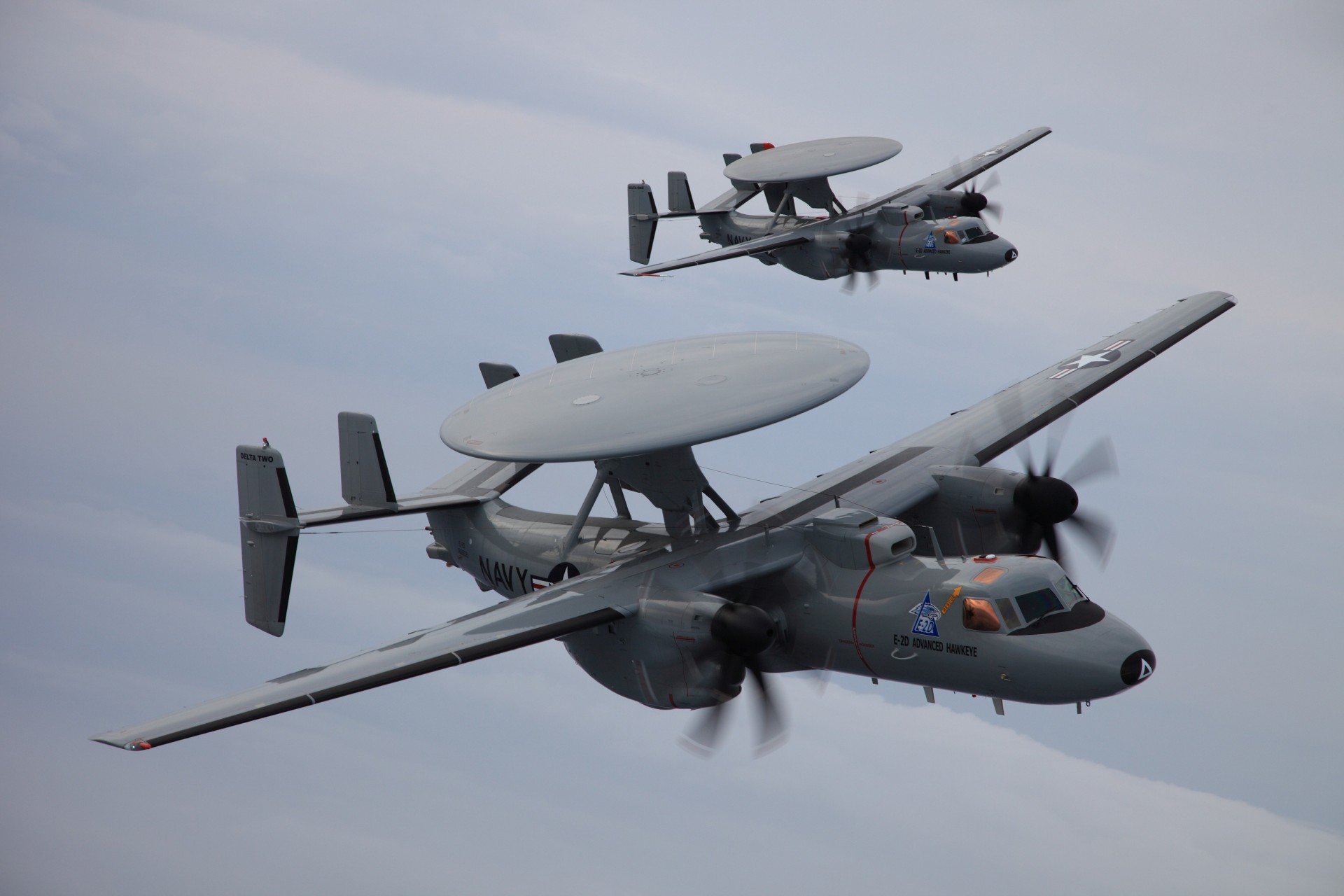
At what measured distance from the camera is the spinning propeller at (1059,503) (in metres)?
24.2

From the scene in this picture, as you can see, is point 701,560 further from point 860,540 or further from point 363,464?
point 363,464

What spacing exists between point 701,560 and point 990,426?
9878 millimetres

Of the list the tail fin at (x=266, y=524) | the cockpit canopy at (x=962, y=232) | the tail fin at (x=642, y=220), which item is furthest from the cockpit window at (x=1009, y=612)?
the tail fin at (x=642, y=220)

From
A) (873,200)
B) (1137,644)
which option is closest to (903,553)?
(1137,644)

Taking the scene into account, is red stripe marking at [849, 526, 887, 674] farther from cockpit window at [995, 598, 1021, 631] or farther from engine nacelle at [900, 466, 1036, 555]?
engine nacelle at [900, 466, 1036, 555]

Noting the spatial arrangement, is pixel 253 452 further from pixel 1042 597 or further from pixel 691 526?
pixel 1042 597

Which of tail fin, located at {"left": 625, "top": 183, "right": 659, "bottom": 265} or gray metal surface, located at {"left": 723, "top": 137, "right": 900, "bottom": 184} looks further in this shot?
tail fin, located at {"left": 625, "top": 183, "right": 659, "bottom": 265}

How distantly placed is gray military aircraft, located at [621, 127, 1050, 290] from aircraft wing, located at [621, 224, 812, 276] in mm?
39

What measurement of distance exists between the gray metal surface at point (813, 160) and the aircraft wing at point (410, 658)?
71.9 feet

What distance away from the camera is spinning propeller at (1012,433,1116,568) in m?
24.2

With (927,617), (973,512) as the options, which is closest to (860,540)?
(927,617)

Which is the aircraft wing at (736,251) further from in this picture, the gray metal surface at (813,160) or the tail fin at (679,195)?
the tail fin at (679,195)

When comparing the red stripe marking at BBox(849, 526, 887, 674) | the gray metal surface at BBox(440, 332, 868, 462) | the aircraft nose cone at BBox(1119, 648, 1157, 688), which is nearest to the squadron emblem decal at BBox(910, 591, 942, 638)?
the red stripe marking at BBox(849, 526, 887, 674)

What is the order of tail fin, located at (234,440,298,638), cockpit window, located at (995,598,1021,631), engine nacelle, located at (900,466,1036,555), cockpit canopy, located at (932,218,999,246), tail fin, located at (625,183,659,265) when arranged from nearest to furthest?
cockpit window, located at (995,598,1021,631), tail fin, located at (234,440,298,638), engine nacelle, located at (900,466,1036,555), cockpit canopy, located at (932,218,999,246), tail fin, located at (625,183,659,265)
